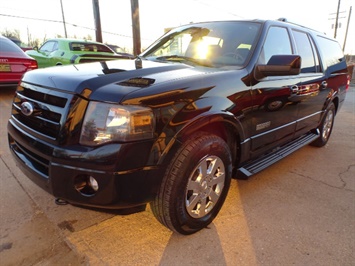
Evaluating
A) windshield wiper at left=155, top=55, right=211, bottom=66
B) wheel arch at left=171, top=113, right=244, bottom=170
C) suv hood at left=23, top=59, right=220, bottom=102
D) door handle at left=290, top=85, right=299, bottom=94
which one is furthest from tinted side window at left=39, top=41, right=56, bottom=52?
wheel arch at left=171, top=113, right=244, bottom=170

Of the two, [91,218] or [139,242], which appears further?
[91,218]

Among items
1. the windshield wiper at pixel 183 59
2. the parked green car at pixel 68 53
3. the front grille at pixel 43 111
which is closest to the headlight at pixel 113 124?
the front grille at pixel 43 111

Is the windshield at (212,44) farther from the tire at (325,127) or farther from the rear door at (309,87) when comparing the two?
the tire at (325,127)

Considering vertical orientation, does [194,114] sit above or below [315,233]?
above

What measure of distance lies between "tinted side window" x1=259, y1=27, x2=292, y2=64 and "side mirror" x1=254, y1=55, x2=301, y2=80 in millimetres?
170

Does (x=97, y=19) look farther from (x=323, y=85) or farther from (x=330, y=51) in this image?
(x=323, y=85)

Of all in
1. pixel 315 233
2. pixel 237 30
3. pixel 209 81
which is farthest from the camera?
pixel 237 30

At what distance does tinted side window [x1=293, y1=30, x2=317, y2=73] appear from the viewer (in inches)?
138

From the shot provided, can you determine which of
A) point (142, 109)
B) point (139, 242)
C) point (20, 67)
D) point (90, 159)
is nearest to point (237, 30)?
point (142, 109)

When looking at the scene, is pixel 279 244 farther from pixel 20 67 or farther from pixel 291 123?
pixel 20 67

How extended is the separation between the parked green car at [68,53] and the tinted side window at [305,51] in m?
5.81

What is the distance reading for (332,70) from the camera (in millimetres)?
4398

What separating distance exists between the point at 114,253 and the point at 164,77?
141 centimetres

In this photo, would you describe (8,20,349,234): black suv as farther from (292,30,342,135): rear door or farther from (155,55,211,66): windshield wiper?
(292,30,342,135): rear door
